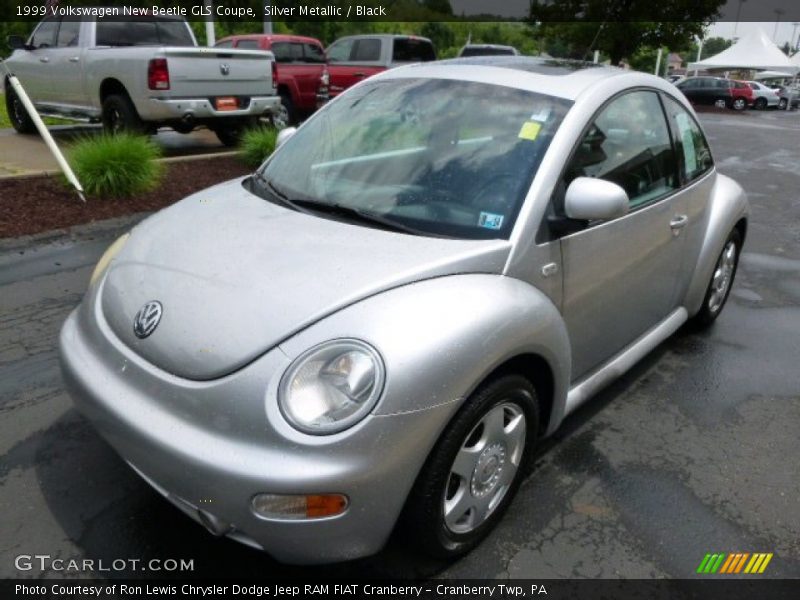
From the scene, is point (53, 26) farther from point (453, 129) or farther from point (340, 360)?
point (340, 360)

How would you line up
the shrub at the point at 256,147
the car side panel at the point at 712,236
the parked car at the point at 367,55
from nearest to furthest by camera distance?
the car side panel at the point at 712,236
the shrub at the point at 256,147
the parked car at the point at 367,55

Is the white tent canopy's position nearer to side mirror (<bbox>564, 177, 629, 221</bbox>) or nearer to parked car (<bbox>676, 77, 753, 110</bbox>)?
parked car (<bbox>676, 77, 753, 110</bbox>)

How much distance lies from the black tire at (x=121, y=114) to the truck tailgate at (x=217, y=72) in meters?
0.72

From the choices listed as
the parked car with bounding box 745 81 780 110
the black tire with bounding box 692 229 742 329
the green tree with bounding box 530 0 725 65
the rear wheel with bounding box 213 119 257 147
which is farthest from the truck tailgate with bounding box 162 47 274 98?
the parked car with bounding box 745 81 780 110

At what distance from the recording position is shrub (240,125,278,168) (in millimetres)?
8586

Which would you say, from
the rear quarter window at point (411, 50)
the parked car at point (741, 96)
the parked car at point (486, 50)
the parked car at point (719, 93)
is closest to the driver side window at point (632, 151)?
the rear quarter window at point (411, 50)

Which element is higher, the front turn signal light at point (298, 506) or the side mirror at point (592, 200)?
the side mirror at point (592, 200)

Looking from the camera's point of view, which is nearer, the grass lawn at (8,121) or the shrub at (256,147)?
the shrub at (256,147)

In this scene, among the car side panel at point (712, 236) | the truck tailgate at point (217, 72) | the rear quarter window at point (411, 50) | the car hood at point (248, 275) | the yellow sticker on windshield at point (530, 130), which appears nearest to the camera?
the car hood at point (248, 275)

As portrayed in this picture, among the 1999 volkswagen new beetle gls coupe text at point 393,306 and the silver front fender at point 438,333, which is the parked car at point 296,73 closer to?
the 1999 volkswagen new beetle gls coupe text at point 393,306

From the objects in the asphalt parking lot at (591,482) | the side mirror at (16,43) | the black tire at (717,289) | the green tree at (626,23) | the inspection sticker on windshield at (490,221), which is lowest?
the asphalt parking lot at (591,482)

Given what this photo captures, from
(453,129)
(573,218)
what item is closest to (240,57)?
(453,129)

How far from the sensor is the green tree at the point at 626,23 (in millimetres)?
22594

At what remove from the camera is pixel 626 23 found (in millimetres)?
23297
